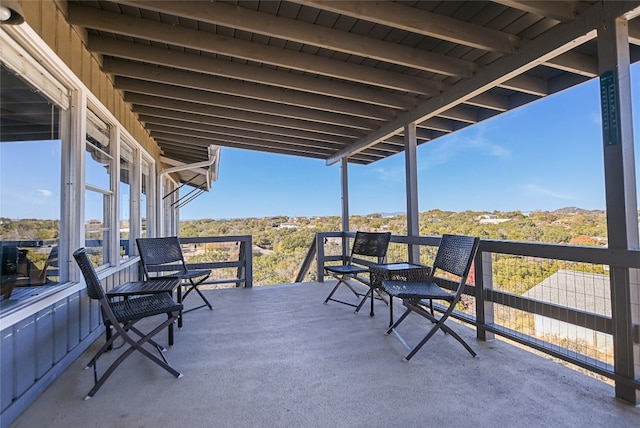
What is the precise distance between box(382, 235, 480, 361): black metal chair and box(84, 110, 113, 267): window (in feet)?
8.29

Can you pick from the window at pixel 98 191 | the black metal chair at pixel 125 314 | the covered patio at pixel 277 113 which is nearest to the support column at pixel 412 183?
the covered patio at pixel 277 113

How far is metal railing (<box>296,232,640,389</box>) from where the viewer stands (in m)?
1.73

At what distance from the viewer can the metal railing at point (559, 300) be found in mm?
1732

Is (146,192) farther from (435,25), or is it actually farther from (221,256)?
(435,25)

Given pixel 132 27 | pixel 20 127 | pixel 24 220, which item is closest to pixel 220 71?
pixel 132 27

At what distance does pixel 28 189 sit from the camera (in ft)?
6.11

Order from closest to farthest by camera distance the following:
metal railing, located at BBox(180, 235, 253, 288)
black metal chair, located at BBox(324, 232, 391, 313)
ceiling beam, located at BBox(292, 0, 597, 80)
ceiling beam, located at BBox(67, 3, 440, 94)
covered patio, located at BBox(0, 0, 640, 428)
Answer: covered patio, located at BBox(0, 0, 640, 428)
ceiling beam, located at BBox(292, 0, 597, 80)
ceiling beam, located at BBox(67, 3, 440, 94)
black metal chair, located at BBox(324, 232, 391, 313)
metal railing, located at BBox(180, 235, 253, 288)

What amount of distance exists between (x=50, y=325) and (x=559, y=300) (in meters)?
3.27

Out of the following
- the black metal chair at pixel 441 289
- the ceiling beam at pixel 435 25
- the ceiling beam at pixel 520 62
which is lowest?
the black metal chair at pixel 441 289

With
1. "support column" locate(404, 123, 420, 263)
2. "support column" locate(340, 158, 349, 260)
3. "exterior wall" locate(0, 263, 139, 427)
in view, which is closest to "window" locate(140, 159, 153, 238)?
"exterior wall" locate(0, 263, 139, 427)

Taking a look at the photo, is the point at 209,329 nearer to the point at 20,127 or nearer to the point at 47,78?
the point at 20,127

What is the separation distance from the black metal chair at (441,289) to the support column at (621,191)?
30.7 inches

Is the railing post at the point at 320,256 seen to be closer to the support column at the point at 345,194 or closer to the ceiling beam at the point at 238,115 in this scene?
the support column at the point at 345,194

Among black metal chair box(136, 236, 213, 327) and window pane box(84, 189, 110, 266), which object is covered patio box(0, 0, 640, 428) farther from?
black metal chair box(136, 236, 213, 327)
